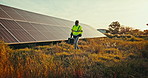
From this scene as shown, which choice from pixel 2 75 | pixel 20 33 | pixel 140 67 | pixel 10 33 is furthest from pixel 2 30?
pixel 140 67

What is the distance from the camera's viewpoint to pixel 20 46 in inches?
326

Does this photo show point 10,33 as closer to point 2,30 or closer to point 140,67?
point 2,30

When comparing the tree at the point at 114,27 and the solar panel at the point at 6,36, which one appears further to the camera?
the tree at the point at 114,27

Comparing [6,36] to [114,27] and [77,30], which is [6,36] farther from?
→ [114,27]

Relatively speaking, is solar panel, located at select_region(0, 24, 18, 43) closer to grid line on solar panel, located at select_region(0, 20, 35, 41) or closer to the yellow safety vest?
grid line on solar panel, located at select_region(0, 20, 35, 41)

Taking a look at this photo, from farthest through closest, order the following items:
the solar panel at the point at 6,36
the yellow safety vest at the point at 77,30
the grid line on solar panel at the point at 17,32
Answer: the yellow safety vest at the point at 77,30 < the grid line on solar panel at the point at 17,32 < the solar panel at the point at 6,36

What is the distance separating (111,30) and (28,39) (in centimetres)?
3600

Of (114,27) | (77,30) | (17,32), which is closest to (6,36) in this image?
(17,32)

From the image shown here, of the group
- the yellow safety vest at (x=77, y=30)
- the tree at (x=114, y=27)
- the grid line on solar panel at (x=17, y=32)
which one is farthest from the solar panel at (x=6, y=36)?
the tree at (x=114, y=27)

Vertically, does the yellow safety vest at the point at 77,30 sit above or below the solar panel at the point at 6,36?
above

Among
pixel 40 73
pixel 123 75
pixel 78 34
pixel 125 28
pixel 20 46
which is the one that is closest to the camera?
pixel 40 73

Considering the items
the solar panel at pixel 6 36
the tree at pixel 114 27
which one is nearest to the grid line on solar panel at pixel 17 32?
the solar panel at pixel 6 36

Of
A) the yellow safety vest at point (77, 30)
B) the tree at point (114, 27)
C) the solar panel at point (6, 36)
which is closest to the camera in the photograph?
the solar panel at point (6, 36)

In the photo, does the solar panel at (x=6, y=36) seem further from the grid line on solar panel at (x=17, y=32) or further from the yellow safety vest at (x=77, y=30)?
the yellow safety vest at (x=77, y=30)
